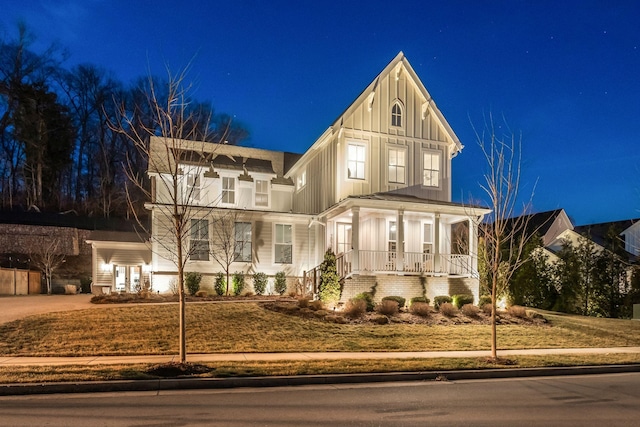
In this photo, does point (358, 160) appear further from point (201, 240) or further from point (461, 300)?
point (201, 240)

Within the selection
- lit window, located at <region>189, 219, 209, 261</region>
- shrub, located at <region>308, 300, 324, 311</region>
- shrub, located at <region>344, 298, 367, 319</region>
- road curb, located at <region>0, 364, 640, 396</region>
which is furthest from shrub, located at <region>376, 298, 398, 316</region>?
lit window, located at <region>189, 219, 209, 261</region>

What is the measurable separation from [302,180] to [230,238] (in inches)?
223

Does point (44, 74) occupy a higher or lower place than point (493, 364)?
higher

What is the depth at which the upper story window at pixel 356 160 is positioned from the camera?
71.8 feet

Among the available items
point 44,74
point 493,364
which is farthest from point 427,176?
point 44,74

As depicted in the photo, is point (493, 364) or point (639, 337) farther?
point (639, 337)

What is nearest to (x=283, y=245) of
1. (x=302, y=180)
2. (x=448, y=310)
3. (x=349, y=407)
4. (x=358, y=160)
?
(x=302, y=180)

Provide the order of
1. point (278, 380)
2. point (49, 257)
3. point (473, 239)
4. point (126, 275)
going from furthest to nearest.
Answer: point (49, 257), point (126, 275), point (473, 239), point (278, 380)

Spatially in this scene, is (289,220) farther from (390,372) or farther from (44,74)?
(44,74)

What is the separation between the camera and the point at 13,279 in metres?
27.2

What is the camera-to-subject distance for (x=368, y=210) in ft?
66.7

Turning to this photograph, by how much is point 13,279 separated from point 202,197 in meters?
12.2

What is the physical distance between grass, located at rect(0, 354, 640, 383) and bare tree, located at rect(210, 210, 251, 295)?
11.8 m

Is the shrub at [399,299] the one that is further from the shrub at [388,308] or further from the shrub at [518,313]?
the shrub at [518,313]
